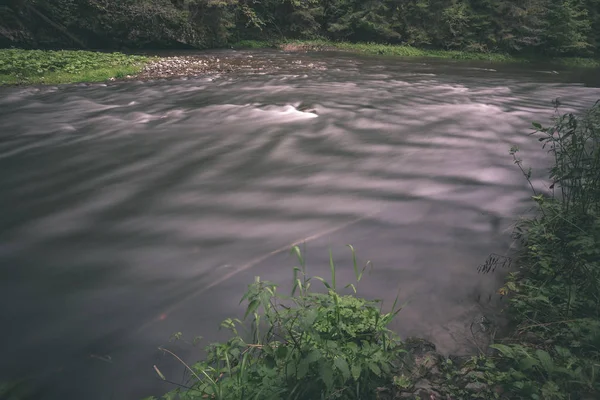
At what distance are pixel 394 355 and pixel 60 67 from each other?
12028 mm

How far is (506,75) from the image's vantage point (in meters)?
15.2

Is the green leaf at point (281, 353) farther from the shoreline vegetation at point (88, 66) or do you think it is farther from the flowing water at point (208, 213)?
the shoreline vegetation at point (88, 66)

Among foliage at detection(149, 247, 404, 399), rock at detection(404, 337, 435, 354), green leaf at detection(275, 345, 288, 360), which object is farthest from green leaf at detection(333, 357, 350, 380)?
rock at detection(404, 337, 435, 354)

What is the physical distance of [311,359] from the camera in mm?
1818

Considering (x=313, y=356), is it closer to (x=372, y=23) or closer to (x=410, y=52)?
(x=410, y=52)

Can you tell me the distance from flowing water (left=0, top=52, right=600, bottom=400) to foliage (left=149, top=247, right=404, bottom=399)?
0.39m

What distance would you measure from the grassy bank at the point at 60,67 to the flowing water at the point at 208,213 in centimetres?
119

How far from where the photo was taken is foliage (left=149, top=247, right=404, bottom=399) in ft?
6.13

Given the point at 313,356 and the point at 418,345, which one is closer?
the point at 313,356

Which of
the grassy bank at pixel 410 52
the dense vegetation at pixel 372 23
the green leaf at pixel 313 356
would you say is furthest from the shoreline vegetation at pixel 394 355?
the grassy bank at pixel 410 52

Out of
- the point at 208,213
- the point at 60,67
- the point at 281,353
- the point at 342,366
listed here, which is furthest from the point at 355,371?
the point at 60,67

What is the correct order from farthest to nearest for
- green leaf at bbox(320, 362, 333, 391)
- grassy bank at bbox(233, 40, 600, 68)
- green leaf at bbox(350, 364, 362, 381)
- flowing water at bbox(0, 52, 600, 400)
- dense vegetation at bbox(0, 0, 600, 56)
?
grassy bank at bbox(233, 40, 600, 68), dense vegetation at bbox(0, 0, 600, 56), flowing water at bbox(0, 52, 600, 400), green leaf at bbox(350, 364, 362, 381), green leaf at bbox(320, 362, 333, 391)

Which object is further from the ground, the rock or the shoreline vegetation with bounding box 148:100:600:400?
the shoreline vegetation with bounding box 148:100:600:400

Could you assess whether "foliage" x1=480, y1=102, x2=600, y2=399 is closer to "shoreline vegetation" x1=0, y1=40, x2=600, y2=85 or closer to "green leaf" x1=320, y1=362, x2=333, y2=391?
"green leaf" x1=320, y1=362, x2=333, y2=391
